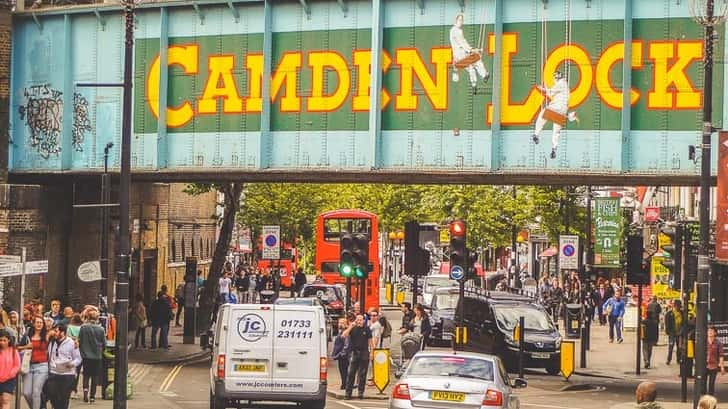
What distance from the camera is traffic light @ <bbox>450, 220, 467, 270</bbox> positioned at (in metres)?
30.3

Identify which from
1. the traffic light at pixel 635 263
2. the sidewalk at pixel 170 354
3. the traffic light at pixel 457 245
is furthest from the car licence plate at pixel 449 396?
the sidewalk at pixel 170 354

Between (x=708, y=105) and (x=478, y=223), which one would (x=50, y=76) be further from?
(x=478, y=223)

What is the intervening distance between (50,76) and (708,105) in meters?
18.2

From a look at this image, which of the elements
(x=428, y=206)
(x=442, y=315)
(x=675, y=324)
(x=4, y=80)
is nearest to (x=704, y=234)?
(x=675, y=324)

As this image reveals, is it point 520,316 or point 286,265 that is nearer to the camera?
point 520,316

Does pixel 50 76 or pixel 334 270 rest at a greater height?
pixel 50 76

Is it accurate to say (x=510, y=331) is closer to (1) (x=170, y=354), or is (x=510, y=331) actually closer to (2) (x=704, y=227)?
(1) (x=170, y=354)

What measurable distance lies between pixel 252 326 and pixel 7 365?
533 cm

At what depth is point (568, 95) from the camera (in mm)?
30812

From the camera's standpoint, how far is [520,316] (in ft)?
119

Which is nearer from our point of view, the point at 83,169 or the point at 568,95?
the point at 568,95

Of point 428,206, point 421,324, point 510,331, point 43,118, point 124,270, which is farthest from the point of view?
point 428,206

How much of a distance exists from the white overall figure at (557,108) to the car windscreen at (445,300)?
14702mm

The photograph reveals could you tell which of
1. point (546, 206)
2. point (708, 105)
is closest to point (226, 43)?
point (708, 105)
